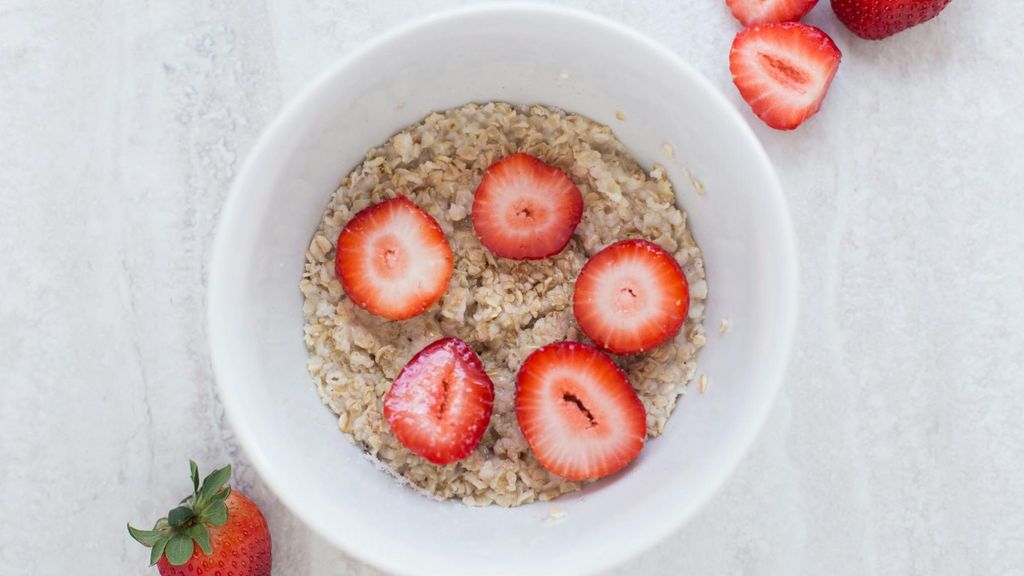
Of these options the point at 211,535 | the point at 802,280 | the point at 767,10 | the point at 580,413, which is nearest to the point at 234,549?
the point at 211,535

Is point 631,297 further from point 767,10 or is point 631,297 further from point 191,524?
point 191,524

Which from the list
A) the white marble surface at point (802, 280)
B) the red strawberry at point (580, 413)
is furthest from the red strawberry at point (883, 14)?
the red strawberry at point (580, 413)

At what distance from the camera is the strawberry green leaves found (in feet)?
3.18

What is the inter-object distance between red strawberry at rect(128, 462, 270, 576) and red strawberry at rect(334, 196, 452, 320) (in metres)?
0.22

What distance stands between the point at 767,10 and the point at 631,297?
12.7 inches

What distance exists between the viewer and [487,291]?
98 centimetres

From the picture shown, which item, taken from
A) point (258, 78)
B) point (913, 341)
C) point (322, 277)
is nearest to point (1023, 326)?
point (913, 341)

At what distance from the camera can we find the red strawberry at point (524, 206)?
38.5 inches

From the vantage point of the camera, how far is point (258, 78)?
104 cm

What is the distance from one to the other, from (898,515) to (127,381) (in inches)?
30.4

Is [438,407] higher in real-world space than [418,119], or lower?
lower

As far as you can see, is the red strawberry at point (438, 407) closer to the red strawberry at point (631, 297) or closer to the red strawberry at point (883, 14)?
the red strawberry at point (631, 297)

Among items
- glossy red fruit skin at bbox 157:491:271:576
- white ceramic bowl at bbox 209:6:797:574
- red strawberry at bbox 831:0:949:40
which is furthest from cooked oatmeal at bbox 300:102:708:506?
red strawberry at bbox 831:0:949:40

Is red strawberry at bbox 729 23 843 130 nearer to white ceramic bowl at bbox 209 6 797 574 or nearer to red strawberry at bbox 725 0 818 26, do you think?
red strawberry at bbox 725 0 818 26
